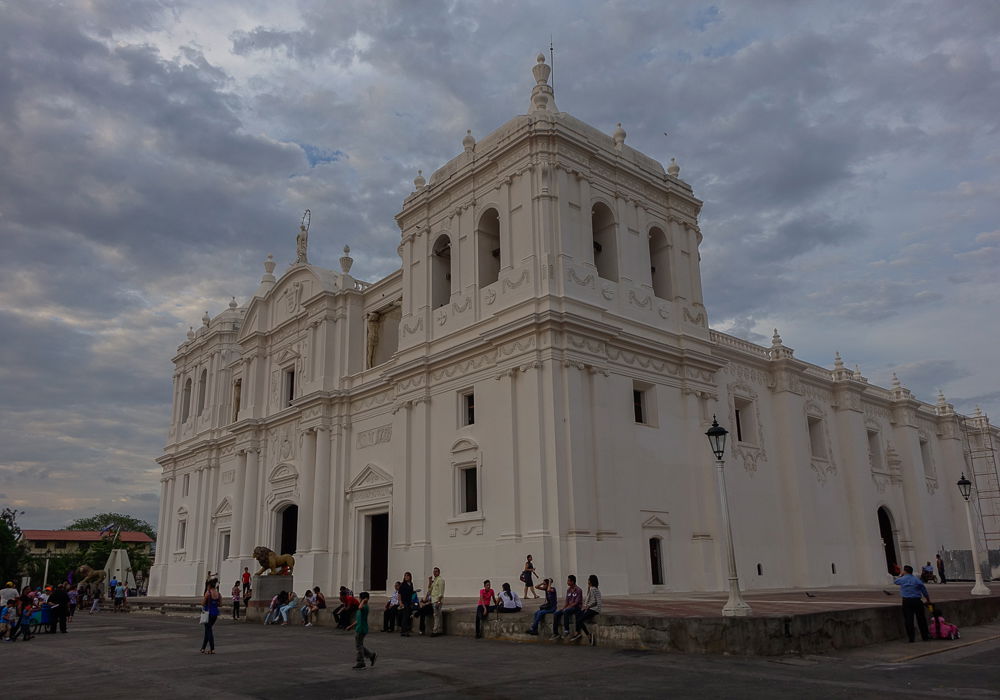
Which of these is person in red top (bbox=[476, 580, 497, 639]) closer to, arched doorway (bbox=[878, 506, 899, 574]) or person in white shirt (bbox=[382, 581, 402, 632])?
person in white shirt (bbox=[382, 581, 402, 632])

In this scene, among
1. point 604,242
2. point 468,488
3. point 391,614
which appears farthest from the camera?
point 604,242

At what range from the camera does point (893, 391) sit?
1511 inches

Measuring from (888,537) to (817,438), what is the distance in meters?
6.58

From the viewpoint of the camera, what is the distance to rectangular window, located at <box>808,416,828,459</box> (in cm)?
3247

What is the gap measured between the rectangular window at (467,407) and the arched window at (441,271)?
4087 mm

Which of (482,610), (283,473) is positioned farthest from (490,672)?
(283,473)

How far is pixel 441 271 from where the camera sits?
28.2 metres

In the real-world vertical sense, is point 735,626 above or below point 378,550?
below

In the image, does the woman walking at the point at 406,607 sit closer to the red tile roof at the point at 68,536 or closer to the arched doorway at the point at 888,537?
the arched doorway at the point at 888,537

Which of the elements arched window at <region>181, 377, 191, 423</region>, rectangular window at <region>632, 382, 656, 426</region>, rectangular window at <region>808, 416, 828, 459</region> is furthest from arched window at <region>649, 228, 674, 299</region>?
arched window at <region>181, 377, 191, 423</region>

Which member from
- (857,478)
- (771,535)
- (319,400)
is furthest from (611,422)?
(857,478)

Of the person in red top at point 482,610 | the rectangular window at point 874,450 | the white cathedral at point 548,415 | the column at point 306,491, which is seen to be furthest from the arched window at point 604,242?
the rectangular window at point 874,450

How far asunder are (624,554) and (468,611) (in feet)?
20.0

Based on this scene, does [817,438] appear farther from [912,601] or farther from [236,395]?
[236,395]
